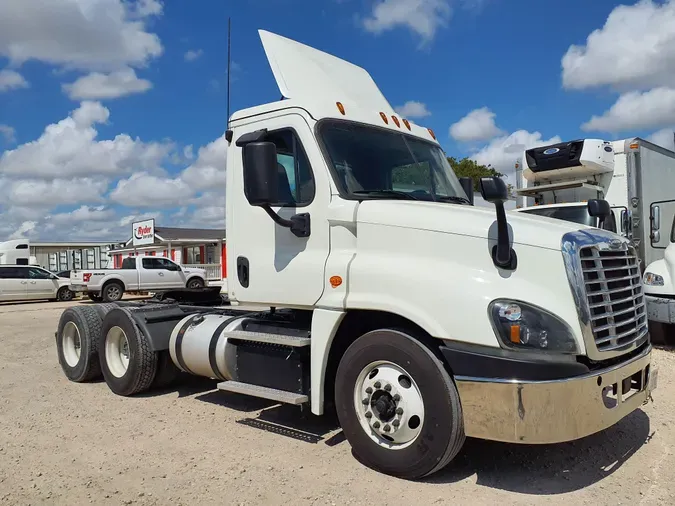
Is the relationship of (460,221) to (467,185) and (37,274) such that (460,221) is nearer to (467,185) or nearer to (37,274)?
(467,185)

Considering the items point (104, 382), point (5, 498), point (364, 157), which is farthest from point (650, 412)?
point (104, 382)

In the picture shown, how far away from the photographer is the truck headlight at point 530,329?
11.6 ft

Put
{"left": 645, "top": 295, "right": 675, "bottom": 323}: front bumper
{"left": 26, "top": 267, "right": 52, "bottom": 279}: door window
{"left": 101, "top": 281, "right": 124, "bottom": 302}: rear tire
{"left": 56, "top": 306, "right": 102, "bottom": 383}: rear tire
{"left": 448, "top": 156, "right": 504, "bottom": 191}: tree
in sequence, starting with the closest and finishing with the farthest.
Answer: {"left": 56, "top": 306, "right": 102, "bottom": 383}: rear tire → {"left": 645, "top": 295, "right": 675, "bottom": 323}: front bumper → {"left": 101, "top": 281, "right": 124, "bottom": 302}: rear tire → {"left": 26, "top": 267, "right": 52, "bottom": 279}: door window → {"left": 448, "top": 156, "right": 504, "bottom": 191}: tree

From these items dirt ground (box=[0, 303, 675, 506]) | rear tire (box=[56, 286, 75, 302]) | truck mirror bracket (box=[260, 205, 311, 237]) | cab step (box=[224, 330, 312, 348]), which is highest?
truck mirror bracket (box=[260, 205, 311, 237])

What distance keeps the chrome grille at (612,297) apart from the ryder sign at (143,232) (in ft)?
109

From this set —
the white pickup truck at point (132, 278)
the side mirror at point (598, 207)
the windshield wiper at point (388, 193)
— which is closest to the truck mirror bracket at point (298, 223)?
the windshield wiper at point (388, 193)

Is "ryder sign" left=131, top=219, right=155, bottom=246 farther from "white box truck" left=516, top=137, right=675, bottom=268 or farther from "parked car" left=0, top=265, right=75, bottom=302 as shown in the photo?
"white box truck" left=516, top=137, right=675, bottom=268

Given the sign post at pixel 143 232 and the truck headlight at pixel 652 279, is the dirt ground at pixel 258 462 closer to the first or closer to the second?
the truck headlight at pixel 652 279

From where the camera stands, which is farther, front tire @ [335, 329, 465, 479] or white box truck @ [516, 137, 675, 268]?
white box truck @ [516, 137, 675, 268]

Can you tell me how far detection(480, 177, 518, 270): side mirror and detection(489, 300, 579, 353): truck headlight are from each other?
29cm

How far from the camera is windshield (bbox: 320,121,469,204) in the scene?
4.62 m

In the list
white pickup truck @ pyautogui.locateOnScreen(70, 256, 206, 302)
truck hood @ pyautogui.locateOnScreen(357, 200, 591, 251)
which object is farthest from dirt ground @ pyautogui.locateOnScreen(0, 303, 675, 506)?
white pickup truck @ pyautogui.locateOnScreen(70, 256, 206, 302)

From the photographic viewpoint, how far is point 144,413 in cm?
590

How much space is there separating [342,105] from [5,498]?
3.82 m
